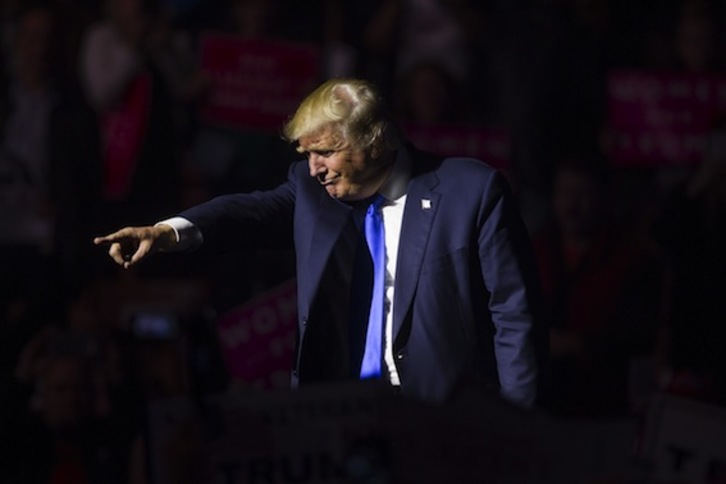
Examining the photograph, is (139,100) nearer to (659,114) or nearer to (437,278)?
(659,114)

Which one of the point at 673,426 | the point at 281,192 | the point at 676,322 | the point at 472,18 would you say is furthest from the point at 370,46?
the point at 673,426

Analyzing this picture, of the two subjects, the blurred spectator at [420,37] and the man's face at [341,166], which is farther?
the blurred spectator at [420,37]

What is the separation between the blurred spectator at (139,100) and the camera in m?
8.32

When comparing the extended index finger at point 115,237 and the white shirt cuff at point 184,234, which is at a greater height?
the extended index finger at point 115,237

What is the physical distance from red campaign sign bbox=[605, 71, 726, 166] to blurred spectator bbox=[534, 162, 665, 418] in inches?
29.7

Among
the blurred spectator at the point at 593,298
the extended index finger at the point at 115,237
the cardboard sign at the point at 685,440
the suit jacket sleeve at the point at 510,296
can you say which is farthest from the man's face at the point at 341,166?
the blurred spectator at the point at 593,298

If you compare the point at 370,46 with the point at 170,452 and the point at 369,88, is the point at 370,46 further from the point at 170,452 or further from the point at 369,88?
the point at 170,452

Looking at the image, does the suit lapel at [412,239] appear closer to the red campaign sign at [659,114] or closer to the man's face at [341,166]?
the man's face at [341,166]

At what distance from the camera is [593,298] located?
25.0 ft

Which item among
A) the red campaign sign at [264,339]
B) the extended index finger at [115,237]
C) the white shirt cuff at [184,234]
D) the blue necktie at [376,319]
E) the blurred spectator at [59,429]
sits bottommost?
the blurred spectator at [59,429]

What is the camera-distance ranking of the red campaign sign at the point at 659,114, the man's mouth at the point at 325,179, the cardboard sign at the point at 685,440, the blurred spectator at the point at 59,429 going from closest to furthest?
1. the cardboard sign at the point at 685,440
2. the man's mouth at the point at 325,179
3. the blurred spectator at the point at 59,429
4. the red campaign sign at the point at 659,114

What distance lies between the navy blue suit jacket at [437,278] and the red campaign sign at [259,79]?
3610 millimetres

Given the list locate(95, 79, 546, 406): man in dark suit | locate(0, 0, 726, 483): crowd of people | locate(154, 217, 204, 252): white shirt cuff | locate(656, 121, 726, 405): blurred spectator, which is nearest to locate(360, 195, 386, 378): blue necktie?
locate(95, 79, 546, 406): man in dark suit

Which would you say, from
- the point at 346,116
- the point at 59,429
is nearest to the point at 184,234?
the point at 346,116
